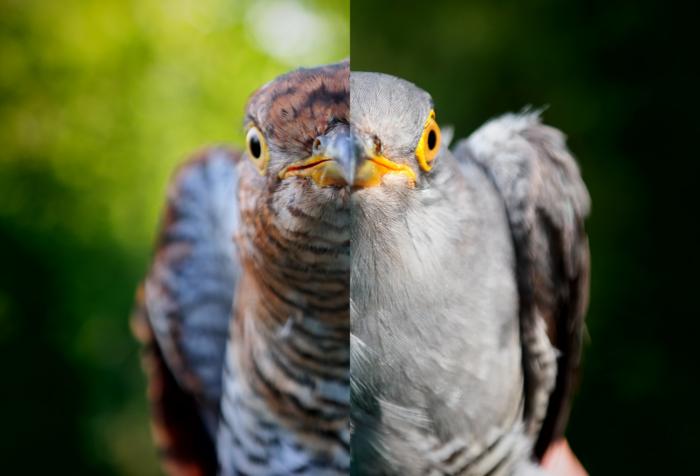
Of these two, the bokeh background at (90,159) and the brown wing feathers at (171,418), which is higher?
the bokeh background at (90,159)

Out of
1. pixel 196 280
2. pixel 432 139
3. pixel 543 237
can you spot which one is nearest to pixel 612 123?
pixel 543 237

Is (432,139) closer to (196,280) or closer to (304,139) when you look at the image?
(304,139)

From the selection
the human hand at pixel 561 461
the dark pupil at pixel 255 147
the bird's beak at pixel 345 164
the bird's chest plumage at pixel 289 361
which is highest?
the dark pupil at pixel 255 147

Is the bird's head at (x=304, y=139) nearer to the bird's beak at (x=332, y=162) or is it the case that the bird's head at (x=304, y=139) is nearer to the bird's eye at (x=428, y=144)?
the bird's beak at (x=332, y=162)

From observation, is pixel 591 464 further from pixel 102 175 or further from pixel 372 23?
pixel 102 175

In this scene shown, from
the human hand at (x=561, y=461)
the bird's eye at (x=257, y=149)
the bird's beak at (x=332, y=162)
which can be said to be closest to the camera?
the bird's beak at (x=332, y=162)

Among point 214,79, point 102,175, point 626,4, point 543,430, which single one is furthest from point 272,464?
point 626,4

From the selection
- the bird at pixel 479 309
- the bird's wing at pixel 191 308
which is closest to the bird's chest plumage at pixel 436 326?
the bird at pixel 479 309

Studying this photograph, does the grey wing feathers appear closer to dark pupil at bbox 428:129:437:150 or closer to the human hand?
dark pupil at bbox 428:129:437:150
